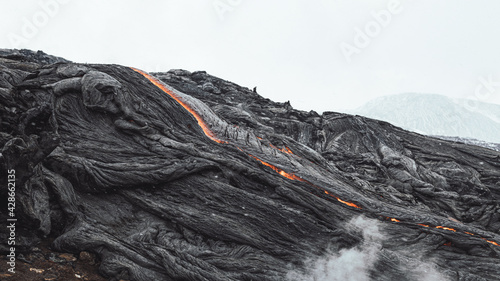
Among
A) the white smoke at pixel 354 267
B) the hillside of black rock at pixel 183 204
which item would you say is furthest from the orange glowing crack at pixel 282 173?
the white smoke at pixel 354 267

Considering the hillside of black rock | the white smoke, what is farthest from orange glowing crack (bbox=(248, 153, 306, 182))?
the white smoke

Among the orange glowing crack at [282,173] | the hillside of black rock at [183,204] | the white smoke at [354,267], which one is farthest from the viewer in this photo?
the orange glowing crack at [282,173]

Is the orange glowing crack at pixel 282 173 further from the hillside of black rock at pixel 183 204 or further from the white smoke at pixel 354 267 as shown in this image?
the white smoke at pixel 354 267

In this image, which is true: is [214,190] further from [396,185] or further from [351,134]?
[351,134]

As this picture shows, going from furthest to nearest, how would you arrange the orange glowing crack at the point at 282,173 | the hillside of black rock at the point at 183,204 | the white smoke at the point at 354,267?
the orange glowing crack at the point at 282,173 → the white smoke at the point at 354,267 → the hillside of black rock at the point at 183,204

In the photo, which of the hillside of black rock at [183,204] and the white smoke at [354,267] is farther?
the white smoke at [354,267]

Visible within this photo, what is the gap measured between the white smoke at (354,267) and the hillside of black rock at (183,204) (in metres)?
0.05

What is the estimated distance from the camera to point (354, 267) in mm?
12625

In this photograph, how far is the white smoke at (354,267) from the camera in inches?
482

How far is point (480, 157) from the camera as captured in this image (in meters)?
33.4

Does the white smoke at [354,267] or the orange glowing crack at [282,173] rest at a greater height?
the orange glowing crack at [282,173]

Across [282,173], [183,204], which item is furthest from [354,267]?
[183,204]

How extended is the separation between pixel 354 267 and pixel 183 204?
912 cm

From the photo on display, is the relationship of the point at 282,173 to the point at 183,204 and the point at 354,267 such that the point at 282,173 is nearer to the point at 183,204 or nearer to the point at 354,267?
the point at 183,204
